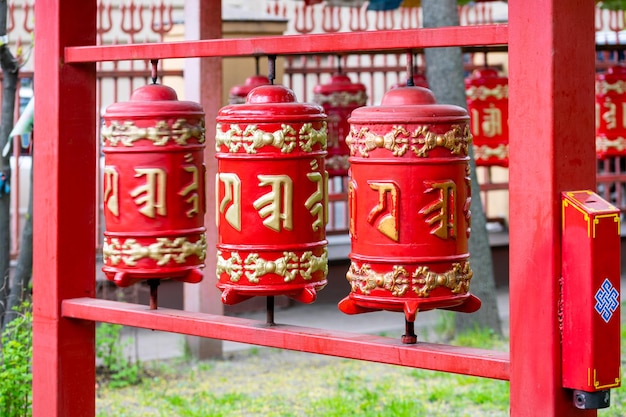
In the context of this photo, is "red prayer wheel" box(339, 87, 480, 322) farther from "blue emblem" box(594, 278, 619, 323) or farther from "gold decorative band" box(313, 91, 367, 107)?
"gold decorative band" box(313, 91, 367, 107)

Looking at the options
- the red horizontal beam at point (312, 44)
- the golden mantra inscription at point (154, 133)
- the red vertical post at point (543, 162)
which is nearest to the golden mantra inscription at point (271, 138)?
the red horizontal beam at point (312, 44)

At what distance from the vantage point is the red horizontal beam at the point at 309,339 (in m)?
2.53

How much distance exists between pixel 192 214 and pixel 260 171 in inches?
18.1

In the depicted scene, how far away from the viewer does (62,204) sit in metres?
3.37

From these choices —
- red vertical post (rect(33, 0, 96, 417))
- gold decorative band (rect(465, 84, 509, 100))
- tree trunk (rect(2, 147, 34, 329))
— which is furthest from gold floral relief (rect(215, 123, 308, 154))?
gold decorative band (rect(465, 84, 509, 100))

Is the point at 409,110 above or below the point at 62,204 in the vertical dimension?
above

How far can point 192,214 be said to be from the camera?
3.20 metres

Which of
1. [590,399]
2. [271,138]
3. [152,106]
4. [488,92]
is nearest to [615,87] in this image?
[488,92]

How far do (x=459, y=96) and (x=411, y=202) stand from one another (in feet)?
14.1

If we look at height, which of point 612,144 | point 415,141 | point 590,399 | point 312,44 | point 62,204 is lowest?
point 590,399

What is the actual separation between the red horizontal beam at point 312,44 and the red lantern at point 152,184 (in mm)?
146

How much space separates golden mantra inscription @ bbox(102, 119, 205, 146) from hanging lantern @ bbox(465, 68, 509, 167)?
2.83 m

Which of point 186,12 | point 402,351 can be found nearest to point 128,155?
point 402,351

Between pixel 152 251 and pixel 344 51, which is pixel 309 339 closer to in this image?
pixel 152 251
